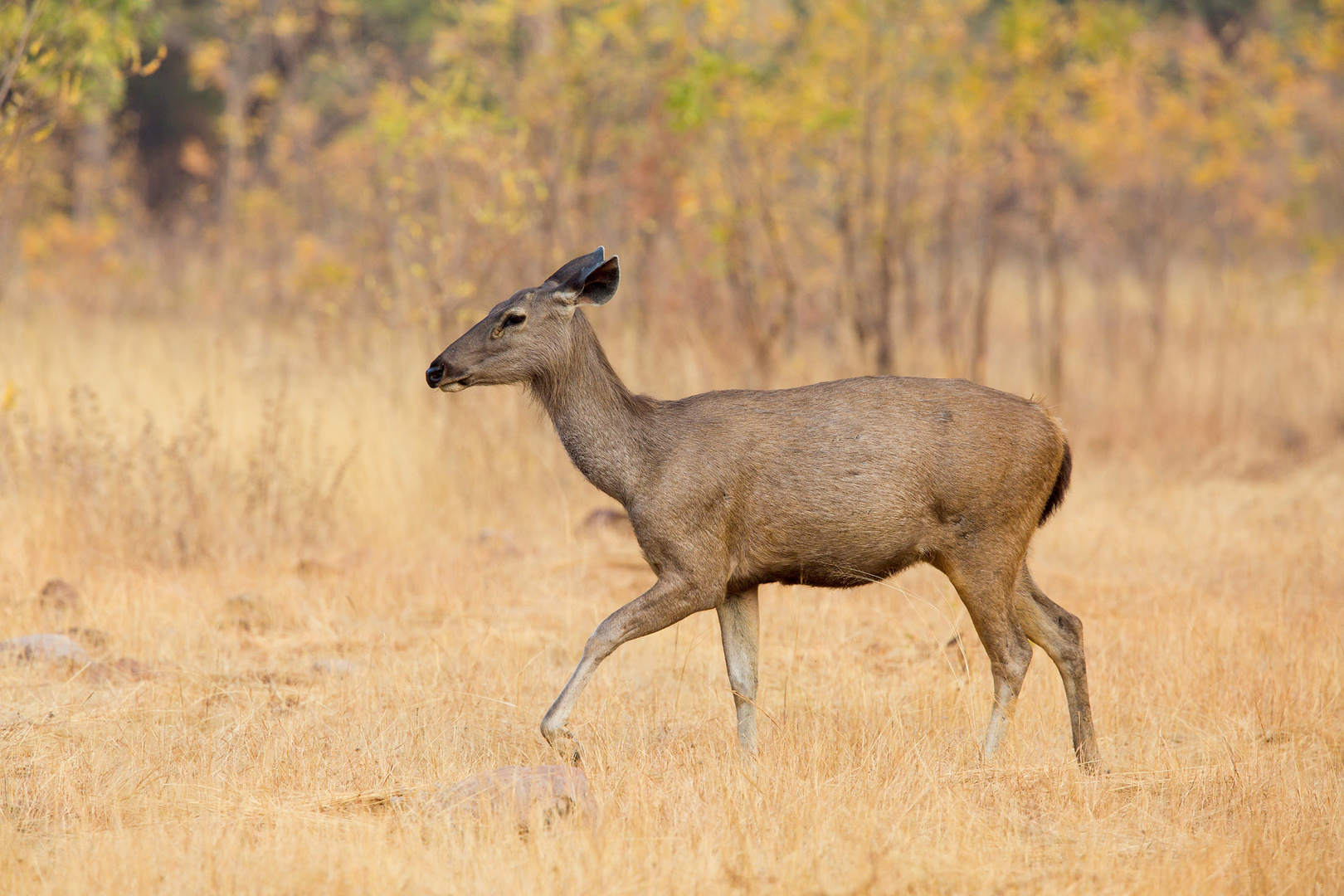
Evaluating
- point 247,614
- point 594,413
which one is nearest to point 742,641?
point 594,413

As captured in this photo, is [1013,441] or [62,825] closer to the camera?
[62,825]

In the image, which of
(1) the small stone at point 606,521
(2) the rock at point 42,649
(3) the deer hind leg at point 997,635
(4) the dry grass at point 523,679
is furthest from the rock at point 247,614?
(3) the deer hind leg at point 997,635

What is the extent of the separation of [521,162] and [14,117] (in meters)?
4.98

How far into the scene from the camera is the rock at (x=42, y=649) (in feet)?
20.9

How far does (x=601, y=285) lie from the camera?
18.1 feet

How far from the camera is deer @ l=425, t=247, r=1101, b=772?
17.1 feet

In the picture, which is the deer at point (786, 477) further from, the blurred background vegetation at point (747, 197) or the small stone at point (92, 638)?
the blurred background vegetation at point (747, 197)

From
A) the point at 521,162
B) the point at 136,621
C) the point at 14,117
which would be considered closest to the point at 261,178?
the point at 521,162

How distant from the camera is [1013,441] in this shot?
5387 mm

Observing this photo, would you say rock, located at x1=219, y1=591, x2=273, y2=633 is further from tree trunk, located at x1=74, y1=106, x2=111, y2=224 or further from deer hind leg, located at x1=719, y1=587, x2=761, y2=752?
tree trunk, located at x1=74, y1=106, x2=111, y2=224

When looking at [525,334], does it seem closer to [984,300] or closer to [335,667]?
[335,667]

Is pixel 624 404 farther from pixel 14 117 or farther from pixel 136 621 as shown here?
pixel 14 117

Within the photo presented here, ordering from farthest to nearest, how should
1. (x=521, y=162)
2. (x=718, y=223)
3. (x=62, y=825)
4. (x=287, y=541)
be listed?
1. (x=718, y=223)
2. (x=521, y=162)
3. (x=287, y=541)
4. (x=62, y=825)

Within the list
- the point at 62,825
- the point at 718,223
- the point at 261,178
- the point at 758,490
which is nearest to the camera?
the point at 62,825
